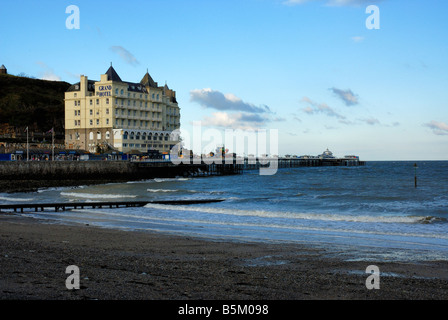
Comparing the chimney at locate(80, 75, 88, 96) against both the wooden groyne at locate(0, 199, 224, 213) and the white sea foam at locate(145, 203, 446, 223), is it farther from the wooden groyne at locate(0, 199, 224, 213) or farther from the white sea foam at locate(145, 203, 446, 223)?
the white sea foam at locate(145, 203, 446, 223)

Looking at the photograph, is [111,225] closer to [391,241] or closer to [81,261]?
[81,261]

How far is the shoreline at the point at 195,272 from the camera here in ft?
26.0

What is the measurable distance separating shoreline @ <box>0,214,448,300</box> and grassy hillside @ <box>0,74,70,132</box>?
111626 mm

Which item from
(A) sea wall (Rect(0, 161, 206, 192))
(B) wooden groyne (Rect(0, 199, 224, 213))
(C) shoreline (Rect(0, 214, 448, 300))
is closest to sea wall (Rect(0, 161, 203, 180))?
(A) sea wall (Rect(0, 161, 206, 192))

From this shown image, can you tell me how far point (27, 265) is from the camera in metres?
9.92

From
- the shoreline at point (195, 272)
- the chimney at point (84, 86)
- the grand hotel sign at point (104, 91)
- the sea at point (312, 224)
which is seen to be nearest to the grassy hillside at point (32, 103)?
the chimney at point (84, 86)

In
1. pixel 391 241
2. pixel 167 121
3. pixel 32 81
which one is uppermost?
pixel 32 81

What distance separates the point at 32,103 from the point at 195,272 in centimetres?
14399

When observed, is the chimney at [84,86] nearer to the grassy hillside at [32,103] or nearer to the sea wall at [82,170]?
the sea wall at [82,170]

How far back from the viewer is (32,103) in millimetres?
140750

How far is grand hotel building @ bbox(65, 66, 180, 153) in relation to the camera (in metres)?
89.8

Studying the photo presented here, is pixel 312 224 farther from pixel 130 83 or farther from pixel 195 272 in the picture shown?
pixel 130 83

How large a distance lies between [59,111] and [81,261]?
131 meters
